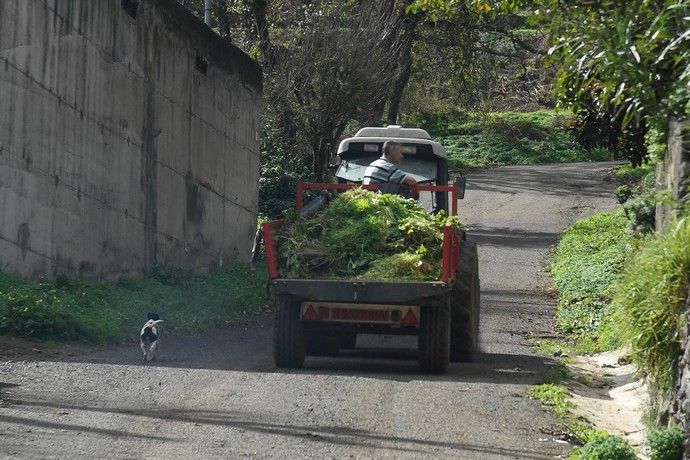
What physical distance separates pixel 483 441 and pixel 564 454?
0.60 m

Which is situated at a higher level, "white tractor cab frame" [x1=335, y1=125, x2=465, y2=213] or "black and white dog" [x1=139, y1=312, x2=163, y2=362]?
"white tractor cab frame" [x1=335, y1=125, x2=465, y2=213]

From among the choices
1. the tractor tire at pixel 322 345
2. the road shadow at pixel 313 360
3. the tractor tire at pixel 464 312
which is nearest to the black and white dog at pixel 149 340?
the road shadow at pixel 313 360

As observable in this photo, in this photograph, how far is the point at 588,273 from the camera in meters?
20.1

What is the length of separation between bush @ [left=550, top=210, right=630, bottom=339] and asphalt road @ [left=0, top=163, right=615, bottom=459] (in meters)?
1.97

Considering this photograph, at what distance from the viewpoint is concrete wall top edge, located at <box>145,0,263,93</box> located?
749 inches

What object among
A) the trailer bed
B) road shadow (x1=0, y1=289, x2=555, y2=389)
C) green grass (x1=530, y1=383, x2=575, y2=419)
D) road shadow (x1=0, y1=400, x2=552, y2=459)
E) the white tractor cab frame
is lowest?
road shadow (x1=0, y1=400, x2=552, y2=459)

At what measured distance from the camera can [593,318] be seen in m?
16.9

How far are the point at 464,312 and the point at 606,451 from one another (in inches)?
198

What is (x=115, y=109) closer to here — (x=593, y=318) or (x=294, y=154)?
(x=593, y=318)

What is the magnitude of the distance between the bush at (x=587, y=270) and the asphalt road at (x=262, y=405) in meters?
1.97

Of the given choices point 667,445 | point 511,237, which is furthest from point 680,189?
point 511,237

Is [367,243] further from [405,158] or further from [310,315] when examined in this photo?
[405,158]

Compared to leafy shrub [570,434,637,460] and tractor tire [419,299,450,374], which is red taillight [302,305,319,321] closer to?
tractor tire [419,299,450,374]

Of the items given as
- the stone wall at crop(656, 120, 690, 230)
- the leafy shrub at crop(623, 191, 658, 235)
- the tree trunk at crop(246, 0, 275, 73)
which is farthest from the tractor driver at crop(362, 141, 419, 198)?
the tree trunk at crop(246, 0, 275, 73)
